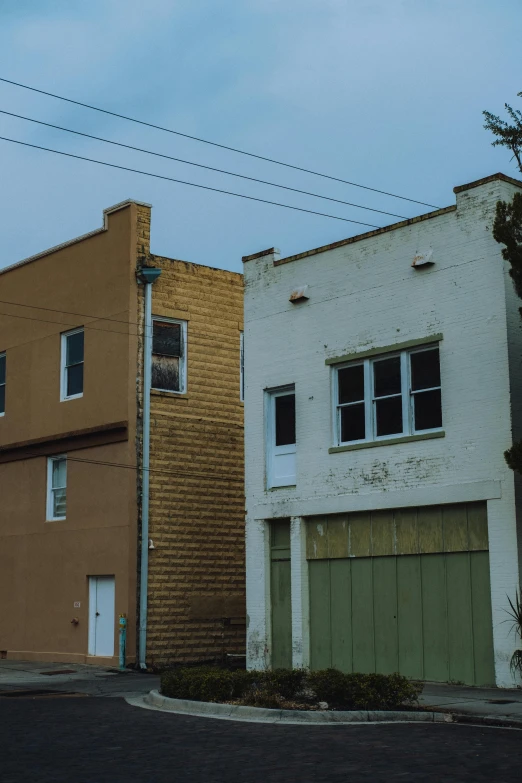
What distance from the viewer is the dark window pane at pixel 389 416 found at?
19.7 meters

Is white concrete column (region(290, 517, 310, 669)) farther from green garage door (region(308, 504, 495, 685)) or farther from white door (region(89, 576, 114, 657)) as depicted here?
white door (region(89, 576, 114, 657))

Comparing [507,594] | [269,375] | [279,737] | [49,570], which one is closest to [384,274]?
[269,375]

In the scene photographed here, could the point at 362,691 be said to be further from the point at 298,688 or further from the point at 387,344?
the point at 387,344

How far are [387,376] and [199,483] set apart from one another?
739 centimetres

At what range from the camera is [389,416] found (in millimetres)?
19891

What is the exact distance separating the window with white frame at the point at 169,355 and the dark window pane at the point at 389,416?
7.00m

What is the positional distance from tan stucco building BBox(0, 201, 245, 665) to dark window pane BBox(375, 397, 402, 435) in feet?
22.0

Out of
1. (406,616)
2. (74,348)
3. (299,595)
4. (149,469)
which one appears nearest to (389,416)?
(406,616)

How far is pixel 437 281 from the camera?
19.2 m

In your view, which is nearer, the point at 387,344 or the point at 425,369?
the point at 425,369

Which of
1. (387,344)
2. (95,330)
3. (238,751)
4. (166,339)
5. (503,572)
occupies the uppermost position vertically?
(95,330)

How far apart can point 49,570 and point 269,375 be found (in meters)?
8.31

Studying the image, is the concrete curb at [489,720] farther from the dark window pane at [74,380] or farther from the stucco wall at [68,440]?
the dark window pane at [74,380]

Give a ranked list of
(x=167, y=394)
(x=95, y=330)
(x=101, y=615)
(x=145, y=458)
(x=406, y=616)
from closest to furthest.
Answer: (x=406, y=616) → (x=145, y=458) → (x=101, y=615) → (x=167, y=394) → (x=95, y=330)
